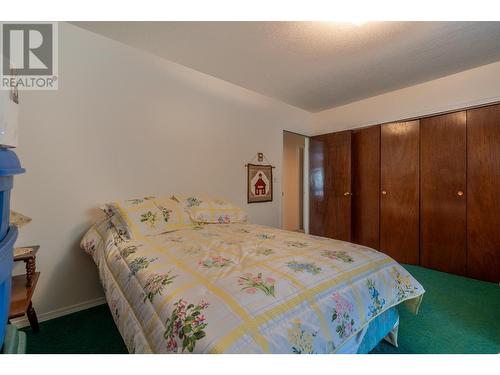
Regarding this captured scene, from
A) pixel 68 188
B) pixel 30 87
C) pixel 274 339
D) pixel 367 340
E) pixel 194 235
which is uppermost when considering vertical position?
pixel 30 87

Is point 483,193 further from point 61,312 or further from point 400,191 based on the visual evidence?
point 61,312

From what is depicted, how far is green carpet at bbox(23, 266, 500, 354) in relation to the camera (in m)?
1.41

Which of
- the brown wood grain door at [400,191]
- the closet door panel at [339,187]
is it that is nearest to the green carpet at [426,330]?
the brown wood grain door at [400,191]

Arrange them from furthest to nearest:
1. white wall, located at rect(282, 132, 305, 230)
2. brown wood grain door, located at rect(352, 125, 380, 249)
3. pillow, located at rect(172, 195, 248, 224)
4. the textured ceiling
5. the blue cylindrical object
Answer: white wall, located at rect(282, 132, 305, 230), brown wood grain door, located at rect(352, 125, 380, 249), pillow, located at rect(172, 195, 248, 224), the textured ceiling, the blue cylindrical object

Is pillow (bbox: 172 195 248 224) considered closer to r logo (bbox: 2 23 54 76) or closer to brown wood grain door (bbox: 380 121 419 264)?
r logo (bbox: 2 23 54 76)

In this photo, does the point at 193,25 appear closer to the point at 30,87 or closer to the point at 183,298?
the point at 30,87

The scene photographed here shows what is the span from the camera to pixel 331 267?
43.9 inches

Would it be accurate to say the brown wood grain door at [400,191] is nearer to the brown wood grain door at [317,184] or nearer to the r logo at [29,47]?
the brown wood grain door at [317,184]

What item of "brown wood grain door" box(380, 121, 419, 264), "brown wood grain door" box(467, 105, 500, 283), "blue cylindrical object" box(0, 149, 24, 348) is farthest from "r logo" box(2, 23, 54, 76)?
"brown wood grain door" box(467, 105, 500, 283)

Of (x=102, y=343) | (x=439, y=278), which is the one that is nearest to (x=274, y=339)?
(x=102, y=343)

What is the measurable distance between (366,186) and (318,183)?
79 centimetres

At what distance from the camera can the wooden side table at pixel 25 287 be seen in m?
1.21

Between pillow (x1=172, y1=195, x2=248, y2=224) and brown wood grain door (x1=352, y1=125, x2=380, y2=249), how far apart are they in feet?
6.78
